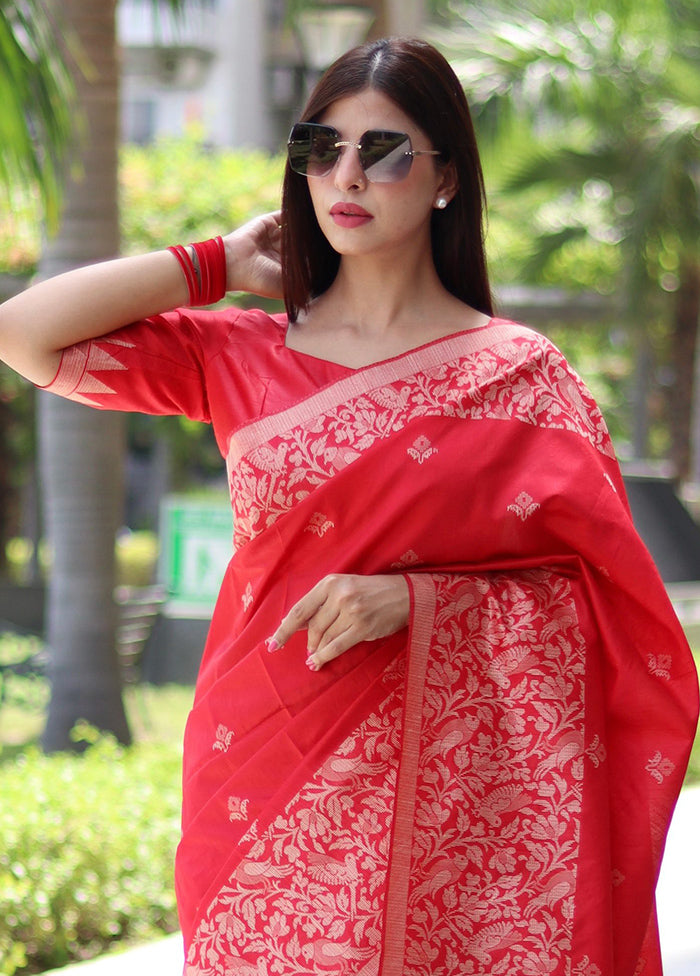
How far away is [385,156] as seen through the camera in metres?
1.87

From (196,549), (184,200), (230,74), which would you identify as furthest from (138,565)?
(230,74)

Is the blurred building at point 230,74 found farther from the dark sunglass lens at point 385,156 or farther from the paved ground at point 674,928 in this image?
the dark sunglass lens at point 385,156

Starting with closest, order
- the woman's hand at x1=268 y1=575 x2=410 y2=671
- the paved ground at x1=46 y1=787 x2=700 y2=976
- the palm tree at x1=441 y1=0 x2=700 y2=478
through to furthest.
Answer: the woman's hand at x1=268 y1=575 x2=410 y2=671 → the paved ground at x1=46 y1=787 x2=700 y2=976 → the palm tree at x1=441 y1=0 x2=700 y2=478

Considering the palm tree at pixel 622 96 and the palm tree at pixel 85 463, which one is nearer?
the palm tree at pixel 85 463

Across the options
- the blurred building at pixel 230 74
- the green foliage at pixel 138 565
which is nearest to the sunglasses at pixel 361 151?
the green foliage at pixel 138 565

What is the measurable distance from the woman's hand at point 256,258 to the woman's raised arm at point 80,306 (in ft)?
0.36

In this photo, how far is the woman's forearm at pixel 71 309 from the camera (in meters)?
1.86

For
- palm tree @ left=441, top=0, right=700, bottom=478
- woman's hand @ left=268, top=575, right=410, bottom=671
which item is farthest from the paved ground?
palm tree @ left=441, top=0, right=700, bottom=478

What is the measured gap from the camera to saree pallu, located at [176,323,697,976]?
183cm

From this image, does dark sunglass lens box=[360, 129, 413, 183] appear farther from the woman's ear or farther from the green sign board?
the green sign board

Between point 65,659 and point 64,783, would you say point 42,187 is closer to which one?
point 64,783

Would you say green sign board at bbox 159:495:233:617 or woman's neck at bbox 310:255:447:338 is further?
green sign board at bbox 159:495:233:617

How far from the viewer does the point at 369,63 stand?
6.21 ft

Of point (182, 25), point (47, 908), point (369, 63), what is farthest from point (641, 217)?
point (369, 63)
